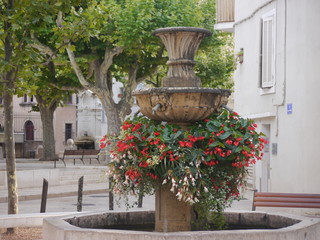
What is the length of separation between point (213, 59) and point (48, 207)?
17271 millimetres

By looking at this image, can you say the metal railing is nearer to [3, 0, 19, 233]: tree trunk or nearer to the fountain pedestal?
[3, 0, 19, 233]: tree trunk

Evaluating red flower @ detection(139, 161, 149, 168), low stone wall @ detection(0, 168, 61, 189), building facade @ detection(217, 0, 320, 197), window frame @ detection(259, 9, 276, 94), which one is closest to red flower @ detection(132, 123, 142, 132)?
red flower @ detection(139, 161, 149, 168)

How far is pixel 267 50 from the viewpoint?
2052cm

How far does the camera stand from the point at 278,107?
19.9m

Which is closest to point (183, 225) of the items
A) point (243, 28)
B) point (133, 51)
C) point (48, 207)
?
point (48, 207)

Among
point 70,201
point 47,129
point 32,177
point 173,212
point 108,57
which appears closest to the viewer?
point 173,212

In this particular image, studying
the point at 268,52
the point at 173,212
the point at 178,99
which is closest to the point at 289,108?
the point at 268,52

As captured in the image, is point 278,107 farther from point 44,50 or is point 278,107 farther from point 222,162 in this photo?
point 44,50

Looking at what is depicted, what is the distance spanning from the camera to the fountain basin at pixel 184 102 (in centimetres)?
889

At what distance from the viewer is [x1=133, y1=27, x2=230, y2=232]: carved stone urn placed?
8.94 metres

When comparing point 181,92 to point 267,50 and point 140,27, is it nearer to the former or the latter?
point 267,50

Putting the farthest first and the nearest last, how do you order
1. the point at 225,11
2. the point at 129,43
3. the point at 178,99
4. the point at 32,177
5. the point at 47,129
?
the point at 47,129 → the point at 129,43 → the point at 225,11 → the point at 32,177 → the point at 178,99

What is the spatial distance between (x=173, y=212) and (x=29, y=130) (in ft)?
157

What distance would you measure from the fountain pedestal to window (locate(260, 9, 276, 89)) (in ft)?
37.7
